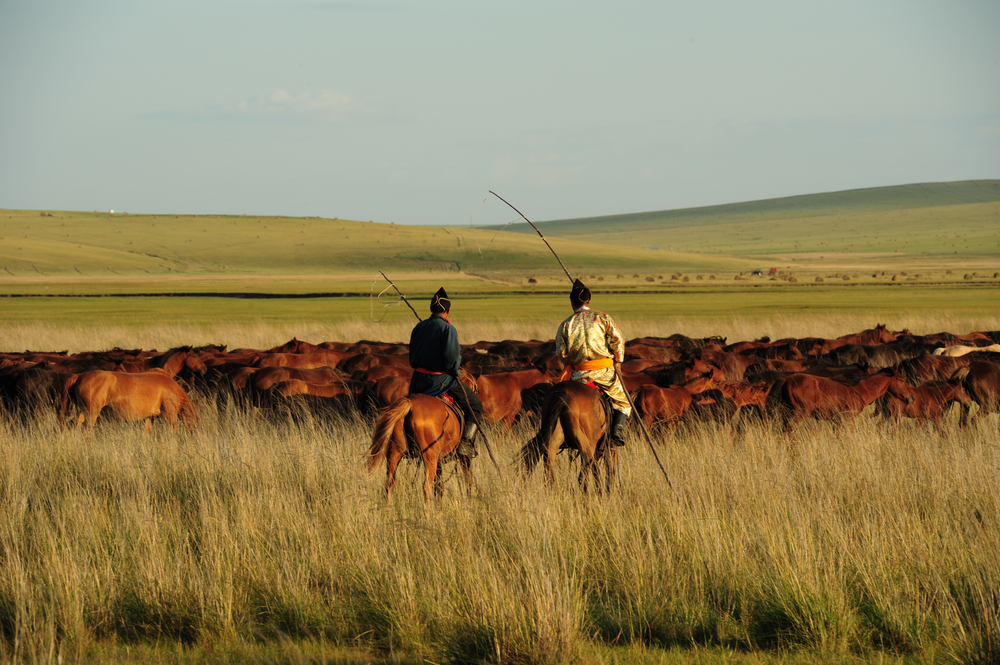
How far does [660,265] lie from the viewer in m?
136

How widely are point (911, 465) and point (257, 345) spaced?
23632 millimetres

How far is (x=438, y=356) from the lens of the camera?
7.83 metres

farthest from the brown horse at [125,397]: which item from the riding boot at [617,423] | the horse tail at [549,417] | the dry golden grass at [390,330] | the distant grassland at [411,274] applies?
the dry golden grass at [390,330]

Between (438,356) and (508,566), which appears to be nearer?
(508,566)

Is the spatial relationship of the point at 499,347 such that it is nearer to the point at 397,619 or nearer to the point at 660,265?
the point at 397,619

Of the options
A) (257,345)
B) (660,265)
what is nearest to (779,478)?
(257,345)

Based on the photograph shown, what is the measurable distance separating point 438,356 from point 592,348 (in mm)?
1446

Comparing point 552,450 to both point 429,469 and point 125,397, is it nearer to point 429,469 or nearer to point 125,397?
point 429,469

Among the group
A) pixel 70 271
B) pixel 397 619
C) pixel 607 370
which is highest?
pixel 70 271

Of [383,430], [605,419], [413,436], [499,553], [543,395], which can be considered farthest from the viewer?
[543,395]

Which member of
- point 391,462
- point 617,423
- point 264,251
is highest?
point 264,251

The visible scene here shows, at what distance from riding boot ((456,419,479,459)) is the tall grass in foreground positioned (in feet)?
1.02

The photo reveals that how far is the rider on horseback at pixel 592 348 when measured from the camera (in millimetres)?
7895

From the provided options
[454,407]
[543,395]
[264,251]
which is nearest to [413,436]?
[454,407]
